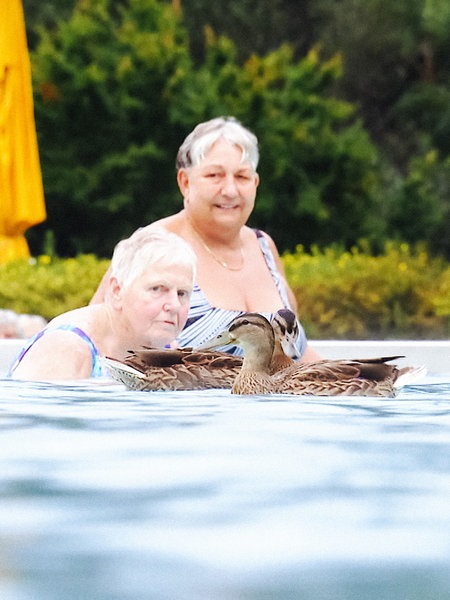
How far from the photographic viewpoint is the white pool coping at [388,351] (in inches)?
280

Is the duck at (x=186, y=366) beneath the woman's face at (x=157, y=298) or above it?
beneath

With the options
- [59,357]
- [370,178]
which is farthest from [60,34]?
[59,357]

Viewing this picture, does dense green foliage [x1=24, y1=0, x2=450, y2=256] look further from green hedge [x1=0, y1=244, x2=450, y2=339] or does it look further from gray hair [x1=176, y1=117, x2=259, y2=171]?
gray hair [x1=176, y1=117, x2=259, y2=171]

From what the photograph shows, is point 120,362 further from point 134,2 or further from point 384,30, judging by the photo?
point 384,30

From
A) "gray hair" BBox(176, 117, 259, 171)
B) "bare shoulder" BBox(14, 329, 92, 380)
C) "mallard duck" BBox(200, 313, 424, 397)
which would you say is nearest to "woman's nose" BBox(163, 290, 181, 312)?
"mallard duck" BBox(200, 313, 424, 397)

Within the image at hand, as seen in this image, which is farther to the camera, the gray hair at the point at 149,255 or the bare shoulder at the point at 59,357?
the bare shoulder at the point at 59,357

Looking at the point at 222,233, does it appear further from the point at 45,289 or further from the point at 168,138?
the point at 168,138

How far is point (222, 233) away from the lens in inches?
216

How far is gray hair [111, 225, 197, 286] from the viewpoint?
14.0 ft

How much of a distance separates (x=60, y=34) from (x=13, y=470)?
1666cm

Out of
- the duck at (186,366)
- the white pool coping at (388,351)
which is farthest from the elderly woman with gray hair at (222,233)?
the white pool coping at (388,351)

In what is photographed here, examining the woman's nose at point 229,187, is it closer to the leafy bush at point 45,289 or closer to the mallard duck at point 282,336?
the mallard duck at point 282,336

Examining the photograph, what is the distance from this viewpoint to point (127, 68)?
1838cm

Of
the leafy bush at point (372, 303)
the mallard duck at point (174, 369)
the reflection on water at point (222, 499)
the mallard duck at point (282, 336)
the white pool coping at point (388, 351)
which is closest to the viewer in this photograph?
the reflection on water at point (222, 499)
